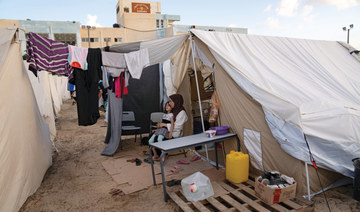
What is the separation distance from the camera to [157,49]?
4172 millimetres

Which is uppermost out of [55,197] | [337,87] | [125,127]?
[337,87]

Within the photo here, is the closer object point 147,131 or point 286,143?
point 286,143

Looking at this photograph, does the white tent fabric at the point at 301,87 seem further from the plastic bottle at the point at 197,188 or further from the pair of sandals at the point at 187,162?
the pair of sandals at the point at 187,162

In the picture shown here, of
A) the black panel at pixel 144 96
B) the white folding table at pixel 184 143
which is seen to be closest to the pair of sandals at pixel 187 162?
the white folding table at pixel 184 143

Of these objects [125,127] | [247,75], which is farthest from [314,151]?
[125,127]

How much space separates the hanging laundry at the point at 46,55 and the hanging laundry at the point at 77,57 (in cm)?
8

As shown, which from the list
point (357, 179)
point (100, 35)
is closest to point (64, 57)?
point (357, 179)

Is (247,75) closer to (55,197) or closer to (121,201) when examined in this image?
(121,201)

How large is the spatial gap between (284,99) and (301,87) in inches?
38.7

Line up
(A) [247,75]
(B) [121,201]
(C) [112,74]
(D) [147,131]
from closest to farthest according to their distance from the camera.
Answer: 1. (B) [121,201]
2. (A) [247,75]
3. (C) [112,74]
4. (D) [147,131]

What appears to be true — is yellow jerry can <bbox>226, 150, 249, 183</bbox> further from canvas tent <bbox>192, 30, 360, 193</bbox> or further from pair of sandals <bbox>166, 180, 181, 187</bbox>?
pair of sandals <bbox>166, 180, 181, 187</bbox>

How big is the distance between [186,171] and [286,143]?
5.95 ft

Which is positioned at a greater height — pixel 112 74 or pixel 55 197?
pixel 112 74

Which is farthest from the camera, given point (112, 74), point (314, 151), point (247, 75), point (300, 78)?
point (112, 74)
